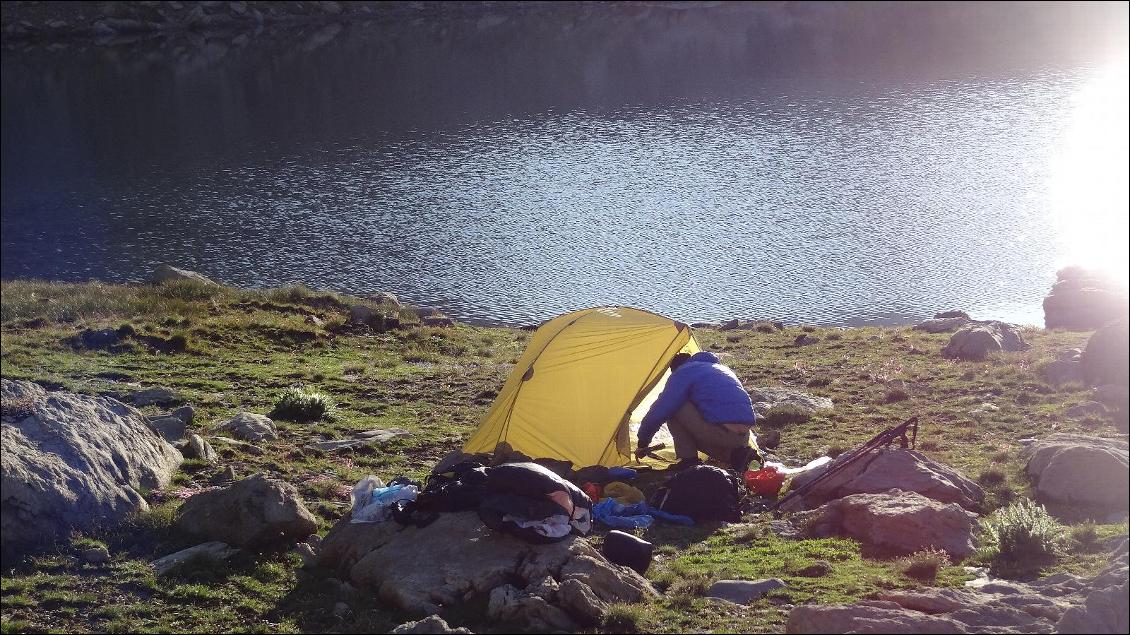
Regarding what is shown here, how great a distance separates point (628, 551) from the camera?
13234 millimetres

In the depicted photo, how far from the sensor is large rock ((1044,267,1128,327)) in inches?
1410

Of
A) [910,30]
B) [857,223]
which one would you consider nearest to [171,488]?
[857,223]

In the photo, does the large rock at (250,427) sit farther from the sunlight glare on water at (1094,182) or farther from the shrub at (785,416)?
the sunlight glare on water at (1094,182)

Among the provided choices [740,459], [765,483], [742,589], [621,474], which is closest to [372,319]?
[621,474]

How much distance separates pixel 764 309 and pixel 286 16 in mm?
99892

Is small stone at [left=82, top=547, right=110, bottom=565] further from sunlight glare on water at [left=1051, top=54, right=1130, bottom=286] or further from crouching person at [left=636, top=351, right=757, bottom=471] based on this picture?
sunlight glare on water at [left=1051, top=54, right=1130, bottom=286]

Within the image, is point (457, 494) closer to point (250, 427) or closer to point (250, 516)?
point (250, 516)

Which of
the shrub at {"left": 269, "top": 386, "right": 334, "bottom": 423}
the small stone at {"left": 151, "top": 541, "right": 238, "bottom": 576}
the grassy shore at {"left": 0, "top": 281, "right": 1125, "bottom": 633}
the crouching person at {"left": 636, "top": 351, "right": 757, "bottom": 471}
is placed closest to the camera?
the grassy shore at {"left": 0, "top": 281, "right": 1125, "bottom": 633}

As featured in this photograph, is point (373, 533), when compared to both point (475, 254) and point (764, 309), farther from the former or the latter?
point (475, 254)

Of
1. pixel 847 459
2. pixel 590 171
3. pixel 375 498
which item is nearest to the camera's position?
pixel 375 498

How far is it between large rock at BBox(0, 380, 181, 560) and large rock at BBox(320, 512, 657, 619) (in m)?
3.27

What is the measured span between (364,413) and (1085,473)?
1373cm

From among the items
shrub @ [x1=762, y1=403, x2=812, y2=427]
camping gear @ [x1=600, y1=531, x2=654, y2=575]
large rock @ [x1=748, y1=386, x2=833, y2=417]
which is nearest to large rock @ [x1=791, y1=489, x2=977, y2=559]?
camping gear @ [x1=600, y1=531, x2=654, y2=575]

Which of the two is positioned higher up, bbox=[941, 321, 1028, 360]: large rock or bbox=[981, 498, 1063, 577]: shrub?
bbox=[981, 498, 1063, 577]: shrub
